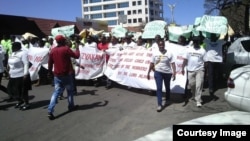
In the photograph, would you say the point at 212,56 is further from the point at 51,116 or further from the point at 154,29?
the point at 51,116

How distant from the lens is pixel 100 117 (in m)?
7.74

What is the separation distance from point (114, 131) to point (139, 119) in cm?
102

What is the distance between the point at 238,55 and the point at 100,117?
578 cm

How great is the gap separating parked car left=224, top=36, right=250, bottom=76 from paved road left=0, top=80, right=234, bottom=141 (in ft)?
3.68

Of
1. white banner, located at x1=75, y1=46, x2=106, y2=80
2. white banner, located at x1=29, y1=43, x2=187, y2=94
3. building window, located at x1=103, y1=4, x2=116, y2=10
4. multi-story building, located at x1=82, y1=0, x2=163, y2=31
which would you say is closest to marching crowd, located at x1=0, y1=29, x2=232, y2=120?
white banner, located at x1=29, y1=43, x2=187, y2=94

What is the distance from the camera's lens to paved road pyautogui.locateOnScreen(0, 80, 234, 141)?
655 cm

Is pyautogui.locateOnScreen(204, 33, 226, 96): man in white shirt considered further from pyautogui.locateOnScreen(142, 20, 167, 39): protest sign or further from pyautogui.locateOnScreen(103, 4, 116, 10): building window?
pyautogui.locateOnScreen(103, 4, 116, 10): building window

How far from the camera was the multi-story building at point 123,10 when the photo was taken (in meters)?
121

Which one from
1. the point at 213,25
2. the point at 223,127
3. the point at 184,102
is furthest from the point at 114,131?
the point at 213,25

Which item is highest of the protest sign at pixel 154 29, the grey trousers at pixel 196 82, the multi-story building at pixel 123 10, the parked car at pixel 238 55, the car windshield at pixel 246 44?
the multi-story building at pixel 123 10

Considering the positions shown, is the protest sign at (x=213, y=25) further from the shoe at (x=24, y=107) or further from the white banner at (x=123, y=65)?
the shoe at (x=24, y=107)

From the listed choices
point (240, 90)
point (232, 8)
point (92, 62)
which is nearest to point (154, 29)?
point (92, 62)

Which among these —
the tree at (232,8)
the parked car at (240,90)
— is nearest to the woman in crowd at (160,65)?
the parked car at (240,90)

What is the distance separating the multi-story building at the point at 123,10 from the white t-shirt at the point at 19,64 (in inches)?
4263
